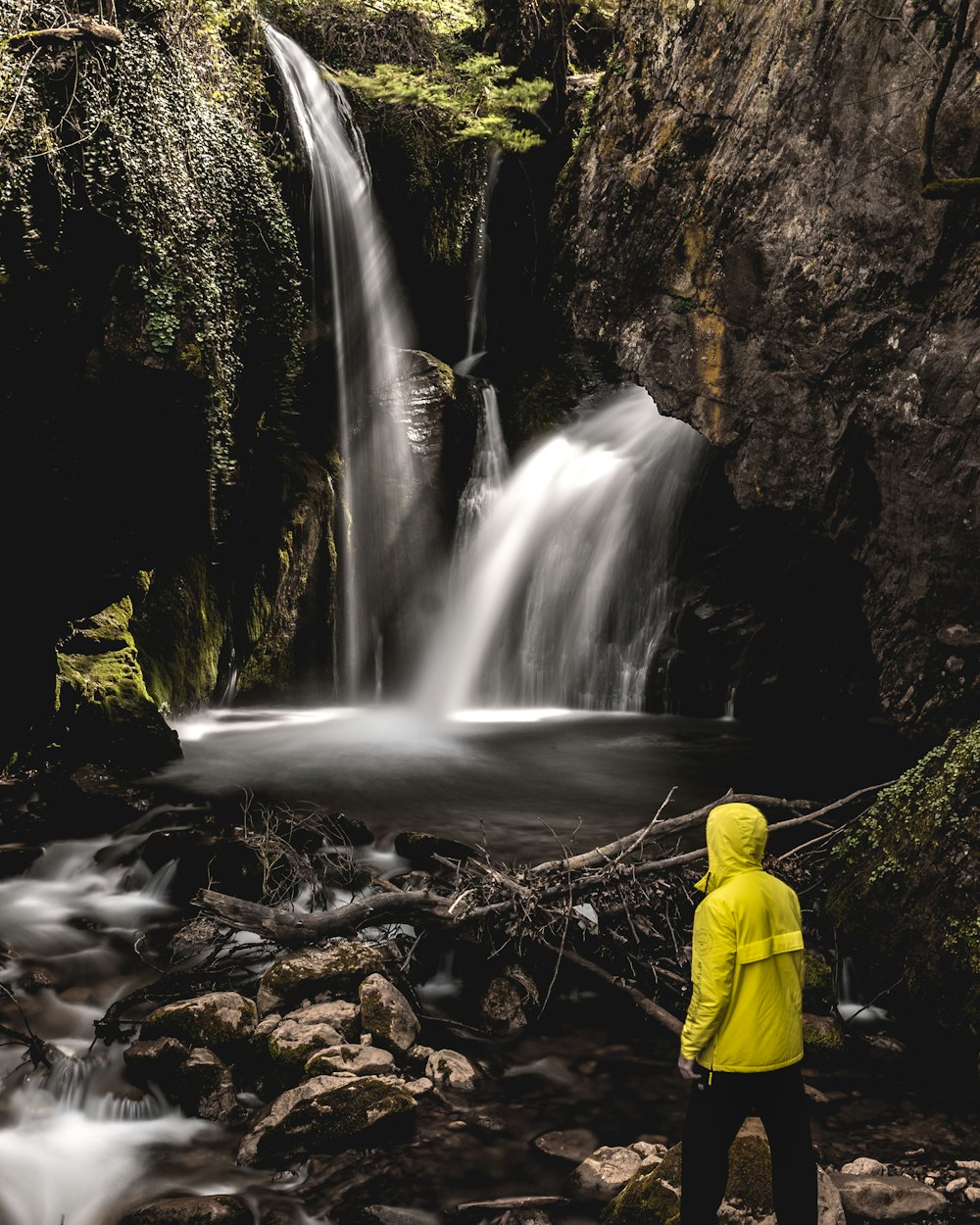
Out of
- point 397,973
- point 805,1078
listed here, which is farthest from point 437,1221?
point 805,1078

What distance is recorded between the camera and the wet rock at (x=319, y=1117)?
157 inches

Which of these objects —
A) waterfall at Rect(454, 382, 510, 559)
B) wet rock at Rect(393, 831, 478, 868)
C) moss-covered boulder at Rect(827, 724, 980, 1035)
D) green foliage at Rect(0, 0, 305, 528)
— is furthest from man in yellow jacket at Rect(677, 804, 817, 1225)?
waterfall at Rect(454, 382, 510, 559)

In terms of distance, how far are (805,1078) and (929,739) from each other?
3.50 meters

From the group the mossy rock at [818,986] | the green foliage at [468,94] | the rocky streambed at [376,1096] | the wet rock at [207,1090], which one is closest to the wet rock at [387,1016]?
the rocky streambed at [376,1096]

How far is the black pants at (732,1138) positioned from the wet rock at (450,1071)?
1757 millimetres

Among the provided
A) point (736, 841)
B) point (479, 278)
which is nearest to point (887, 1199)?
point (736, 841)

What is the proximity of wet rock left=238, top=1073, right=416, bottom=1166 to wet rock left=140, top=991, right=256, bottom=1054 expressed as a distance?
1.85ft

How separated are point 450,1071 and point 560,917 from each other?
44.0 inches

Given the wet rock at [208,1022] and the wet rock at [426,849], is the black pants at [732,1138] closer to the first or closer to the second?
the wet rock at [208,1022]

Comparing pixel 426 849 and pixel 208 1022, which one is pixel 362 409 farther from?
pixel 208 1022

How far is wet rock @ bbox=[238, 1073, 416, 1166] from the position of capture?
13.1 ft

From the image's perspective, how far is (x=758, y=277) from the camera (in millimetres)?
8219

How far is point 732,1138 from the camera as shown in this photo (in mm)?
2918

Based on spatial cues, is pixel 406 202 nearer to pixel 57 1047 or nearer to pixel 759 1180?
pixel 57 1047
